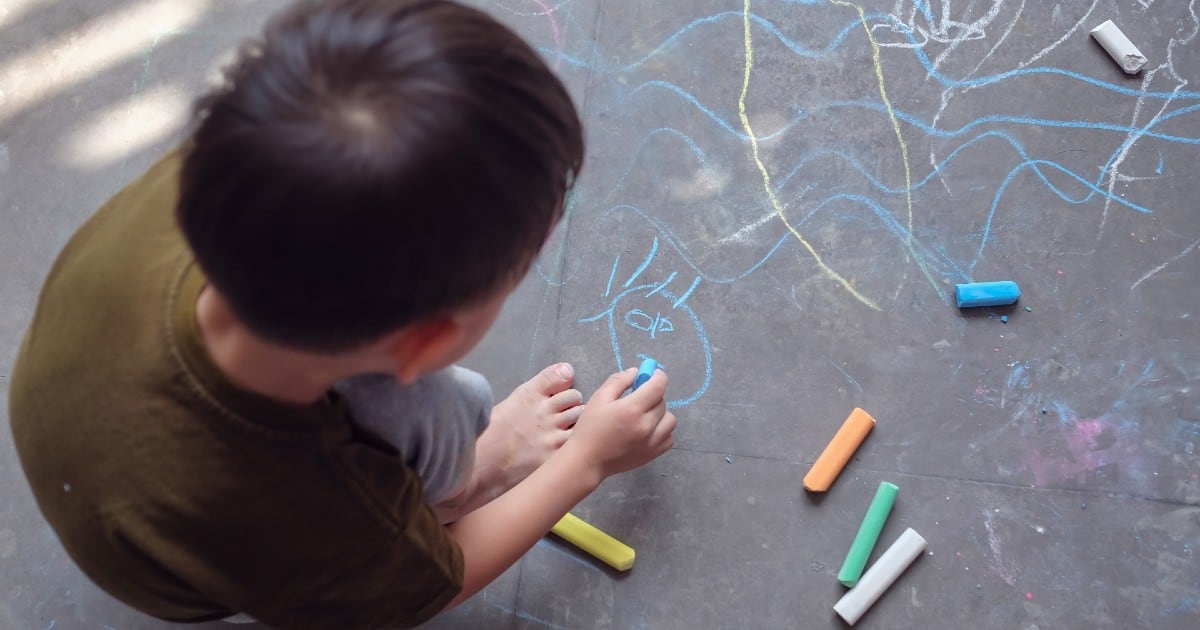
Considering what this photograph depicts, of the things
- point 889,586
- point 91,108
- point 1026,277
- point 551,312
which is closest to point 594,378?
point 551,312

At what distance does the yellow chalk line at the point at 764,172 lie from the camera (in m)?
1.22

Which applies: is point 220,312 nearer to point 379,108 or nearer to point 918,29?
point 379,108

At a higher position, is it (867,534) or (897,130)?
(897,130)

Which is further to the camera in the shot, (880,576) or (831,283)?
(831,283)

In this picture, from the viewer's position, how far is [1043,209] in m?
1.22

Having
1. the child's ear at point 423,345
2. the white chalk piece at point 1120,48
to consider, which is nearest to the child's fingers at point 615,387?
the child's ear at point 423,345

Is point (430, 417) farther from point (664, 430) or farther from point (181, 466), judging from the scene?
point (664, 430)

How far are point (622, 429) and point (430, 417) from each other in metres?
0.32

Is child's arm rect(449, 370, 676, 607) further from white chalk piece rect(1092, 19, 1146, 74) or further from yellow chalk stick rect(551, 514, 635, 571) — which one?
white chalk piece rect(1092, 19, 1146, 74)

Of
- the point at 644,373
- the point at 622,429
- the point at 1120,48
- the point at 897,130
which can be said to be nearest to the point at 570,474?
the point at 622,429

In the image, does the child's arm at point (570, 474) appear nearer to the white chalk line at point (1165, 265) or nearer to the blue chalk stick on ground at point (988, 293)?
the blue chalk stick on ground at point (988, 293)

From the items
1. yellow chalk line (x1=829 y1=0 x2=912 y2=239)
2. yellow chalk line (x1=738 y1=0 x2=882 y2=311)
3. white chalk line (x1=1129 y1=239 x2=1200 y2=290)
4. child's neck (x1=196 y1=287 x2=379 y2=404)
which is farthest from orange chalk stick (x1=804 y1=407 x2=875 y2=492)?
child's neck (x1=196 y1=287 x2=379 y2=404)

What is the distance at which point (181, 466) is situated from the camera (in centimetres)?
62

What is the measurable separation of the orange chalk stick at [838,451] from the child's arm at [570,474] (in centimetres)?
18
